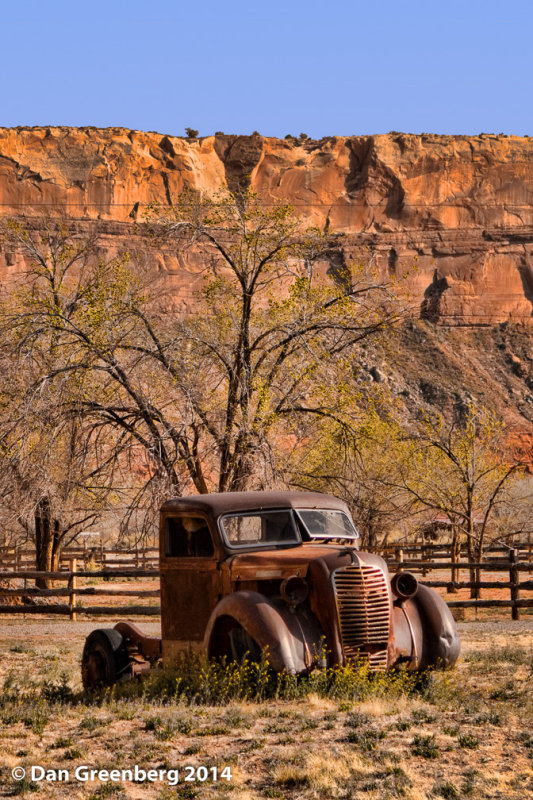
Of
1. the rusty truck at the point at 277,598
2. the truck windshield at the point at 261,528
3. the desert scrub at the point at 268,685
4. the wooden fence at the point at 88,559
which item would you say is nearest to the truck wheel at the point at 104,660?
the rusty truck at the point at 277,598

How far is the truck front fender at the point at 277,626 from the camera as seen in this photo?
7777 millimetres

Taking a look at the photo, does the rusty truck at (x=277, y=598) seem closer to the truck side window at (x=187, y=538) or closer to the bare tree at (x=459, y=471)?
the truck side window at (x=187, y=538)

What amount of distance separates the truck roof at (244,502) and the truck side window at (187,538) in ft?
0.42

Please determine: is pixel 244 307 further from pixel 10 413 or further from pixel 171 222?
pixel 10 413

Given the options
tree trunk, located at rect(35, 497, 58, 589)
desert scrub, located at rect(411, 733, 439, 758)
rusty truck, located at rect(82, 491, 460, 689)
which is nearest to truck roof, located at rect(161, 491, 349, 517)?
rusty truck, located at rect(82, 491, 460, 689)

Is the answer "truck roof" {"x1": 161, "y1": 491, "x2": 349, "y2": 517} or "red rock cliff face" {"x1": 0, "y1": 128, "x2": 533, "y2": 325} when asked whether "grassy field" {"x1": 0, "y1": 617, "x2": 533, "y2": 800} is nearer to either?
"truck roof" {"x1": 161, "y1": 491, "x2": 349, "y2": 517}

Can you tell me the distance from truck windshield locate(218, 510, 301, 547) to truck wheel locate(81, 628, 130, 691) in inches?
64.7

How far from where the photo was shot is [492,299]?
10462 centimetres

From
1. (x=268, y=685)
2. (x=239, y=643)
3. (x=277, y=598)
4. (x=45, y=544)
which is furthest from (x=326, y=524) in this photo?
(x=45, y=544)

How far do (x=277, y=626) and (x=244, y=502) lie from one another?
1.52 meters

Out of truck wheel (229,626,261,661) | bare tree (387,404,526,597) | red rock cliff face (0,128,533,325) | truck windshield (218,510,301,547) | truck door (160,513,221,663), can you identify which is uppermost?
red rock cliff face (0,128,533,325)

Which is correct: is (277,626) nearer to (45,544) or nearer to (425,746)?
(425,746)

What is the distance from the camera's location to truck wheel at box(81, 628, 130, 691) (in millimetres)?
9266

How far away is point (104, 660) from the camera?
30.8 ft
